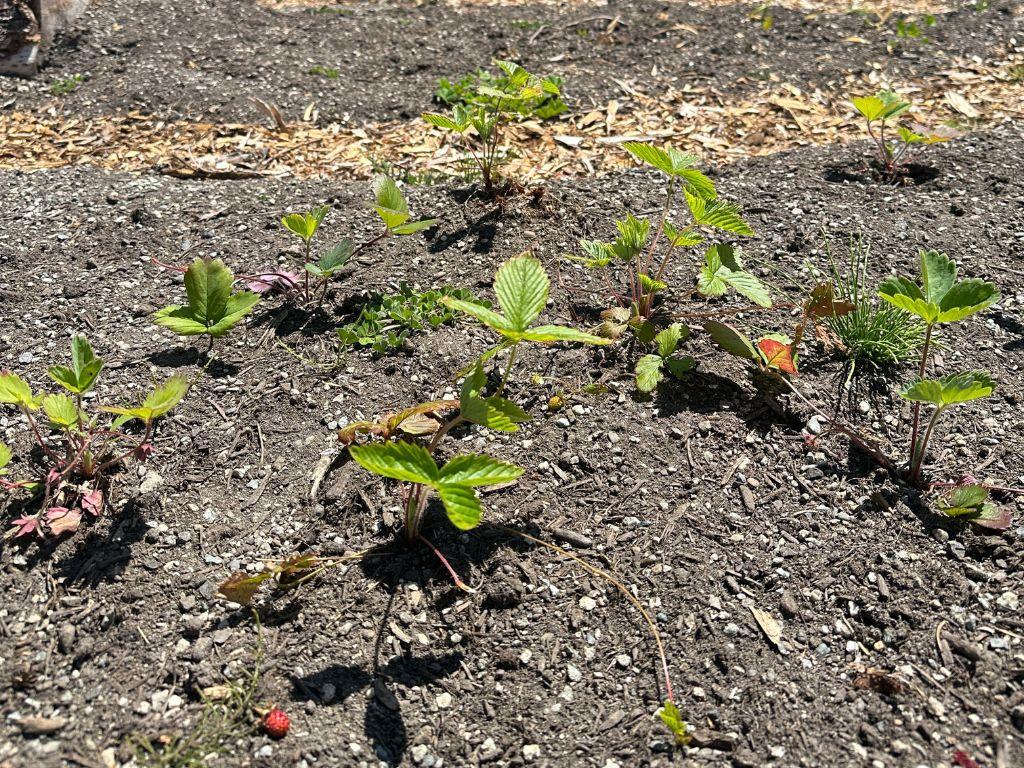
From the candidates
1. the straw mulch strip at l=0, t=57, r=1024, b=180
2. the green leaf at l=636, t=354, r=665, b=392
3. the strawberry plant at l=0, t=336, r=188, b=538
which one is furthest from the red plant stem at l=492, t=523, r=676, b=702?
the straw mulch strip at l=0, t=57, r=1024, b=180

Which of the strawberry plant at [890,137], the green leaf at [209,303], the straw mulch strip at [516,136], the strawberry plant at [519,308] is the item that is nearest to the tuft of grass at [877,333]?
the strawberry plant at [890,137]

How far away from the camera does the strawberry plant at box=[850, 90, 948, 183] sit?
10.6 ft

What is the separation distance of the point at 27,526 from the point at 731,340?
1.97 meters

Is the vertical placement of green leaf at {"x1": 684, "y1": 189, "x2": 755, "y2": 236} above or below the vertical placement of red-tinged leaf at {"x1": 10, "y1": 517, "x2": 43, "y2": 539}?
above

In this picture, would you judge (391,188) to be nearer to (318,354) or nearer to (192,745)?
(318,354)

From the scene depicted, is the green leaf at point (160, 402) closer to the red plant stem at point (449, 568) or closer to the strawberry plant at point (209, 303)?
the strawberry plant at point (209, 303)

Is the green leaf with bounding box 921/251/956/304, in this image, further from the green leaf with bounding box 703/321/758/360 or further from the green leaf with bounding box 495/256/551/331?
the green leaf with bounding box 495/256/551/331

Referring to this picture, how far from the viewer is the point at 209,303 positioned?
8.49ft

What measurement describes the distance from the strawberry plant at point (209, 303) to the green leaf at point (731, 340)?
1.42 m

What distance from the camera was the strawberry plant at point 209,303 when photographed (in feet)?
8.39

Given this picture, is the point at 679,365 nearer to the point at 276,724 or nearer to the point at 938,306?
the point at 938,306

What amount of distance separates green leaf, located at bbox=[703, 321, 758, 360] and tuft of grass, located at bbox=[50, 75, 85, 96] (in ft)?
12.7

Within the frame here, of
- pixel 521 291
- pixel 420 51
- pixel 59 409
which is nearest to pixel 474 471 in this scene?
pixel 521 291

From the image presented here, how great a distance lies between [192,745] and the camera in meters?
1.74
